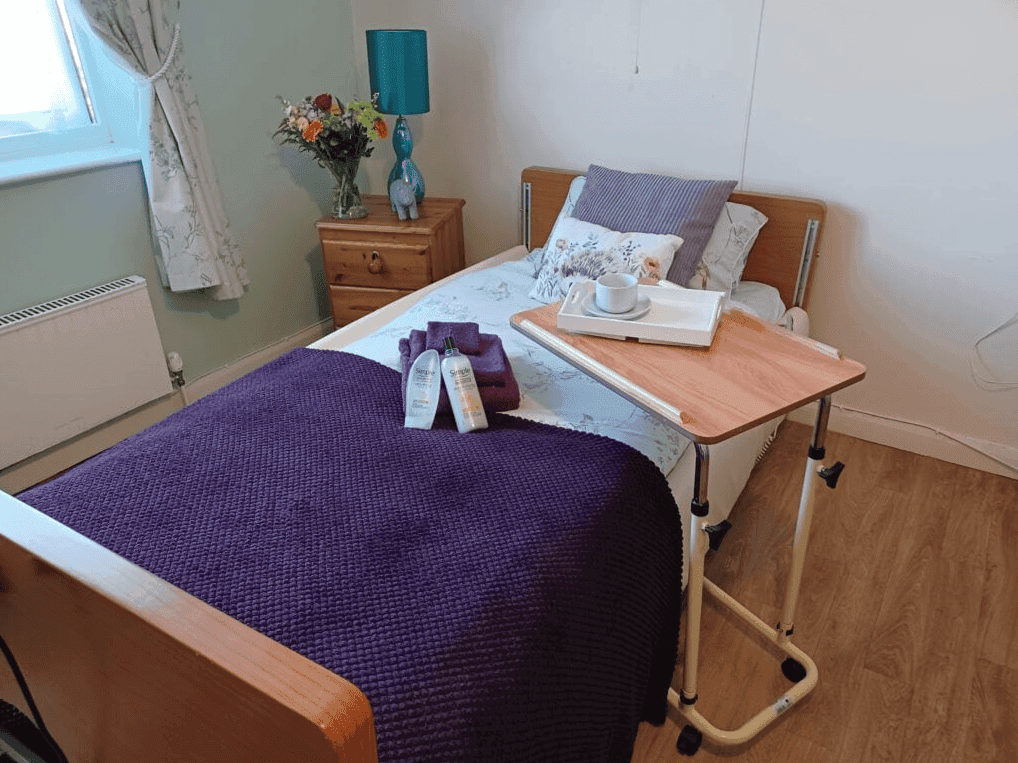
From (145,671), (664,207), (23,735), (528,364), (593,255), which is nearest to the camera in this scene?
(145,671)

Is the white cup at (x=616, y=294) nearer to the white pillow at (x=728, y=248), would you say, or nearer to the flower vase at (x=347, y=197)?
the white pillow at (x=728, y=248)

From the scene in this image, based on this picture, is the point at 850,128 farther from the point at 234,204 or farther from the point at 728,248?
the point at 234,204

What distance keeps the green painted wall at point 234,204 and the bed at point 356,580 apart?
95 centimetres

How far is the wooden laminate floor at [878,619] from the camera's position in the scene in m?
1.54

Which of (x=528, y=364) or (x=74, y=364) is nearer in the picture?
(x=528, y=364)

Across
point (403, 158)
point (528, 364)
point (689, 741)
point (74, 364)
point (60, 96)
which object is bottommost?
point (689, 741)

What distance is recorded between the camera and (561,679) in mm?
1142

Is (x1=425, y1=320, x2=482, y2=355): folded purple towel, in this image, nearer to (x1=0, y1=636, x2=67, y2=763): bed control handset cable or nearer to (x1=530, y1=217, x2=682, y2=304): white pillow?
(x1=530, y1=217, x2=682, y2=304): white pillow

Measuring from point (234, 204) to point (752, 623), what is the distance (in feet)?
7.51

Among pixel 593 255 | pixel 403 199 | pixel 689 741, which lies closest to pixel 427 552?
pixel 689 741

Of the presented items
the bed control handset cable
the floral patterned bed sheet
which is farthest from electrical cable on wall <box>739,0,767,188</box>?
the bed control handset cable

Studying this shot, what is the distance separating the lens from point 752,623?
1740mm

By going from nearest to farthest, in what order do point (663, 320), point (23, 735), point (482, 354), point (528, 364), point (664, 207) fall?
point (23, 735), point (663, 320), point (482, 354), point (528, 364), point (664, 207)

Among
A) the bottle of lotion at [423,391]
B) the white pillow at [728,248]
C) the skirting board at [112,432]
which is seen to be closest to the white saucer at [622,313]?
the bottle of lotion at [423,391]
